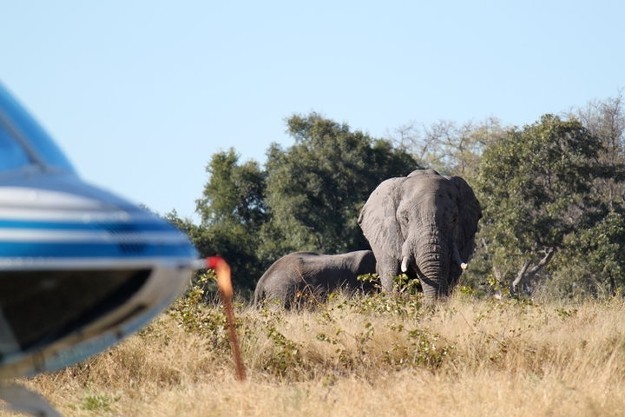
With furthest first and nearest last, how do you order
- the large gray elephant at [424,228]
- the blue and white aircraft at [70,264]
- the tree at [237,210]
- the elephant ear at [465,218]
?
1. the tree at [237,210]
2. the elephant ear at [465,218]
3. the large gray elephant at [424,228]
4. the blue and white aircraft at [70,264]

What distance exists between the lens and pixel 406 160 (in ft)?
120

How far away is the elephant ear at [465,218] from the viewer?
18703 millimetres

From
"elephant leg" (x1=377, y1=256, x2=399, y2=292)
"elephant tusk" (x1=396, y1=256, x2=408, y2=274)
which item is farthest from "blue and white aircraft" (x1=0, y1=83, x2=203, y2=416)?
"elephant leg" (x1=377, y1=256, x2=399, y2=292)

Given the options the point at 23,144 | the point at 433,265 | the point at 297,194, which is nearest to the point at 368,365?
the point at 23,144

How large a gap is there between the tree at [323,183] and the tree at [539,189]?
454 cm

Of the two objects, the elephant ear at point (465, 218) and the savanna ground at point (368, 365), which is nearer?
the savanna ground at point (368, 365)

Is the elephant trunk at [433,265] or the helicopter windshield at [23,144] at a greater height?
the helicopter windshield at [23,144]

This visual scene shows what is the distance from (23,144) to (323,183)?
30.3m

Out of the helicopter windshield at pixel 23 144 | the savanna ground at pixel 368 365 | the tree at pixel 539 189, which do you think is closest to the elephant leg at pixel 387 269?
the savanna ground at pixel 368 365

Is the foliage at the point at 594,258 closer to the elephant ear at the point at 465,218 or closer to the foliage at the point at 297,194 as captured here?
the foliage at the point at 297,194

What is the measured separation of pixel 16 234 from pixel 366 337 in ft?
20.8

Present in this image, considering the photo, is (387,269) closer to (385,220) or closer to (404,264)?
(385,220)

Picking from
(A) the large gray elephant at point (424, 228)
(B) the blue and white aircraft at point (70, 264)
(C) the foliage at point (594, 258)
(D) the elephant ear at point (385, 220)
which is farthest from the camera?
(C) the foliage at point (594, 258)

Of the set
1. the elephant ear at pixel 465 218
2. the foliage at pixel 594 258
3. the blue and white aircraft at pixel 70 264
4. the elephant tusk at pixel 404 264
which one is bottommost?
the foliage at pixel 594 258
